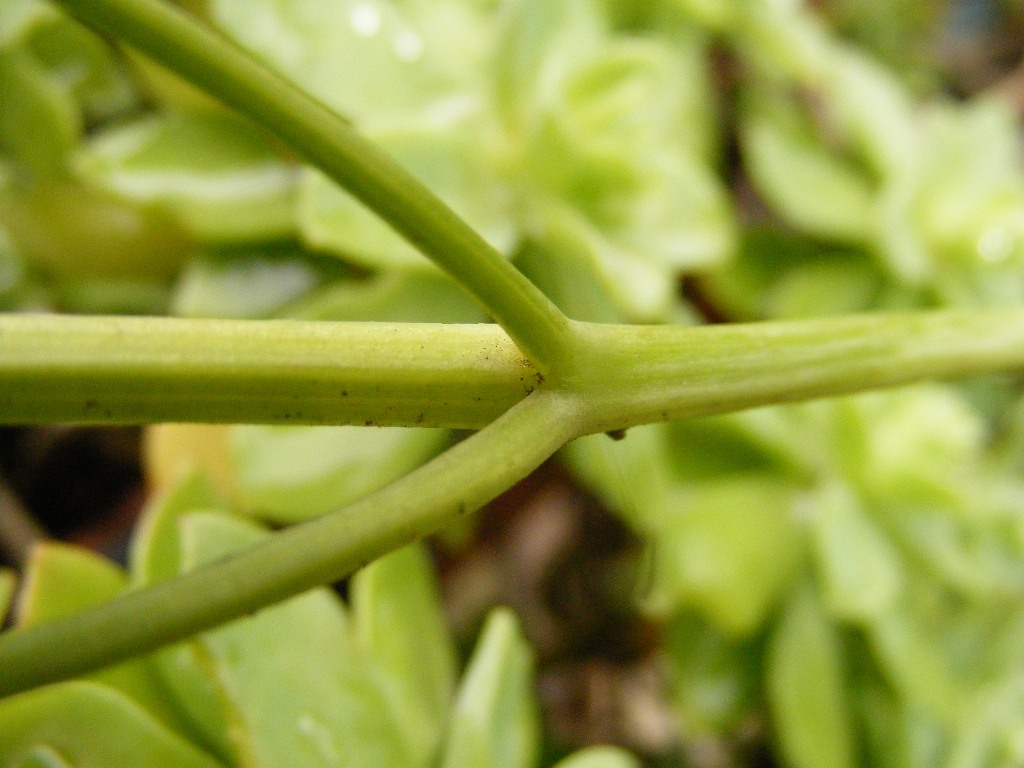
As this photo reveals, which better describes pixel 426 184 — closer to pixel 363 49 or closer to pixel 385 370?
pixel 363 49

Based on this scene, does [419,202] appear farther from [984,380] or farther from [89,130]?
[984,380]

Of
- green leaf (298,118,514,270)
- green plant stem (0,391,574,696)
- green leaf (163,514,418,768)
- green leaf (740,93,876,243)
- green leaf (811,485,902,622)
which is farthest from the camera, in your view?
green leaf (740,93,876,243)

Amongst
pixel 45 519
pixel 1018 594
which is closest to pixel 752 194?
pixel 1018 594

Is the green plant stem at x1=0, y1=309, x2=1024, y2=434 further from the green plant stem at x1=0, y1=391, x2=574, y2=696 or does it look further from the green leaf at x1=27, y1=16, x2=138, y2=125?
the green leaf at x1=27, y1=16, x2=138, y2=125

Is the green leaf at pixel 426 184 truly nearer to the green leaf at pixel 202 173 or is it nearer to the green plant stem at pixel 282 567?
the green leaf at pixel 202 173

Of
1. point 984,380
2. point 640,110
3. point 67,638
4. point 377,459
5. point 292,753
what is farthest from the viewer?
point 984,380

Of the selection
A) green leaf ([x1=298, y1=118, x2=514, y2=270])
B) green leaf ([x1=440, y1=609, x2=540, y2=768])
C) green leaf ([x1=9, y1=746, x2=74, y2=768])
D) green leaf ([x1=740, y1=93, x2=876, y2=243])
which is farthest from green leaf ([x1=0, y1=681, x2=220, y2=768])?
green leaf ([x1=740, y1=93, x2=876, y2=243])
